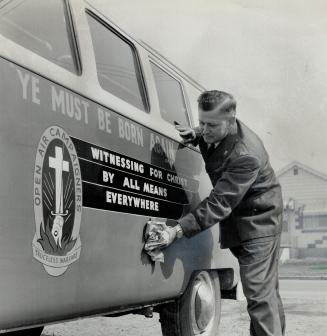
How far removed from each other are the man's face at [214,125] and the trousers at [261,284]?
0.69 metres

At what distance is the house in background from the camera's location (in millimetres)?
26406

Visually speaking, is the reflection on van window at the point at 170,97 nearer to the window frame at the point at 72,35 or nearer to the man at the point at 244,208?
the man at the point at 244,208

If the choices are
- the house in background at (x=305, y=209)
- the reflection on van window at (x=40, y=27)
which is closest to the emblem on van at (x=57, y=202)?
the reflection on van window at (x=40, y=27)

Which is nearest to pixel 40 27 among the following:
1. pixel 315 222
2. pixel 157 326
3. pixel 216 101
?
pixel 216 101

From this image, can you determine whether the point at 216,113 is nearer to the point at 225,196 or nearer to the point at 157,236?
the point at 225,196

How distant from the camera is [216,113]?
137 inches

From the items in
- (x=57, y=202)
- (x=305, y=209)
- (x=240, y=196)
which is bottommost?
(x=57, y=202)

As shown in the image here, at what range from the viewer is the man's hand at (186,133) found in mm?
3861

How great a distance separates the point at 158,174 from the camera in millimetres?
3379

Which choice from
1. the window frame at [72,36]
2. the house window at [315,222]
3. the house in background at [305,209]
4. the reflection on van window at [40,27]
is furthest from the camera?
the house window at [315,222]

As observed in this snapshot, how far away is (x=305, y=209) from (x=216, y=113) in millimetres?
23989

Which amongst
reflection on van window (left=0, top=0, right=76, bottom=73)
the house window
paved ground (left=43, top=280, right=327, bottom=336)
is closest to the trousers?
reflection on van window (left=0, top=0, right=76, bottom=73)

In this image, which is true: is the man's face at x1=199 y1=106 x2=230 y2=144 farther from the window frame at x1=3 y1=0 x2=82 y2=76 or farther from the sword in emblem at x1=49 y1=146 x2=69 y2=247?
the sword in emblem at x1=49 y1=146 x2=69 y2=247

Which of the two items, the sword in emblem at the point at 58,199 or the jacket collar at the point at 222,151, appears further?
the jacket collar at the point at 222,151
